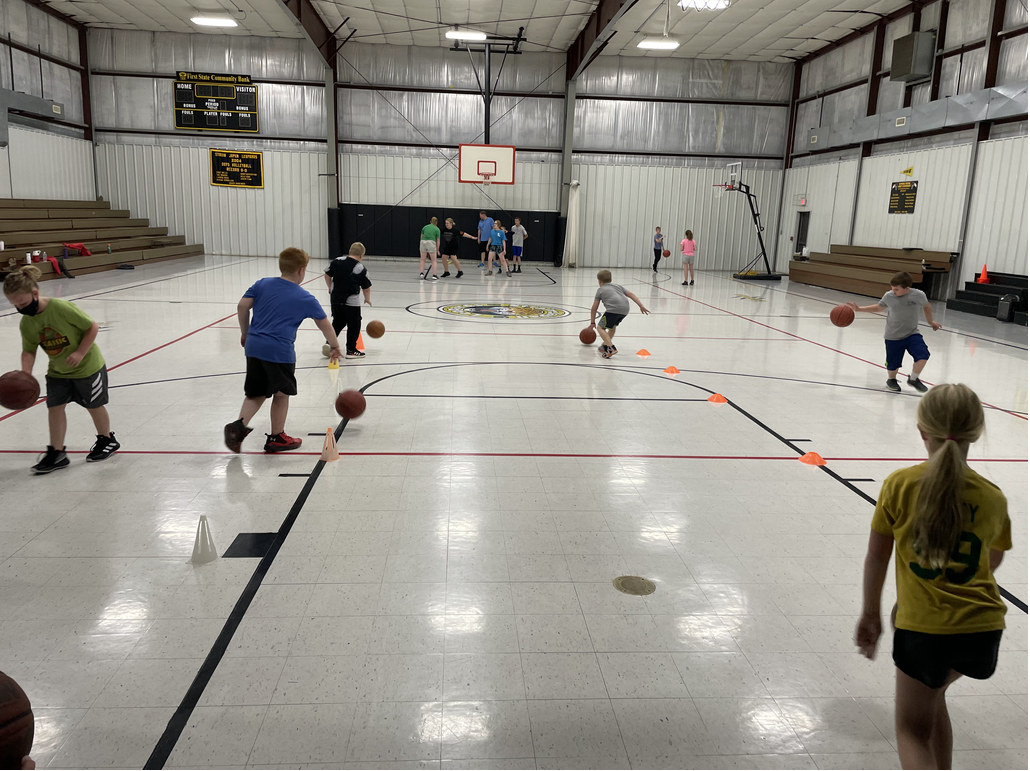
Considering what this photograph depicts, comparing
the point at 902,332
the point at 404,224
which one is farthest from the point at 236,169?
the point at 902,332

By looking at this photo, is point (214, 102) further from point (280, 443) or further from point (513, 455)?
point (513, 455)

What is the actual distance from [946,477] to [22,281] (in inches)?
210

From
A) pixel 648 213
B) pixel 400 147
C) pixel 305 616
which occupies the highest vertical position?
pixel 400 147

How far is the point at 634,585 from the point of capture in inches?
157

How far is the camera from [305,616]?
3590 millimetres

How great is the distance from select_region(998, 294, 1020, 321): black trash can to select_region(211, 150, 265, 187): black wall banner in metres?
23.9

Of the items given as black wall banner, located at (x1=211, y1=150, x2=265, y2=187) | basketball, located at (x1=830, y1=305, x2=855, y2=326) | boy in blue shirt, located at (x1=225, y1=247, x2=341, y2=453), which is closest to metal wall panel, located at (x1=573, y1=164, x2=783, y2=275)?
black wall banner, located at (x1=211, y1=150, x2=265, y2=187)

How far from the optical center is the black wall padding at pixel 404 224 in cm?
2805

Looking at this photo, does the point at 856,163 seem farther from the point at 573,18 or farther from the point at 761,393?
the point at 761,393

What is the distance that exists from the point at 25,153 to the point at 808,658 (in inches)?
1054

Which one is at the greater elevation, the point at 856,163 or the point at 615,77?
the point at 615,77

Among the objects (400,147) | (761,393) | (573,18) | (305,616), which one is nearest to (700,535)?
(305,616)

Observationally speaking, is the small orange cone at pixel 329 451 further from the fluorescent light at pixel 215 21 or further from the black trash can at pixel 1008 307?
the fluorescent light at pixel 215 21

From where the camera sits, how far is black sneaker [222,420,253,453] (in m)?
5.80
